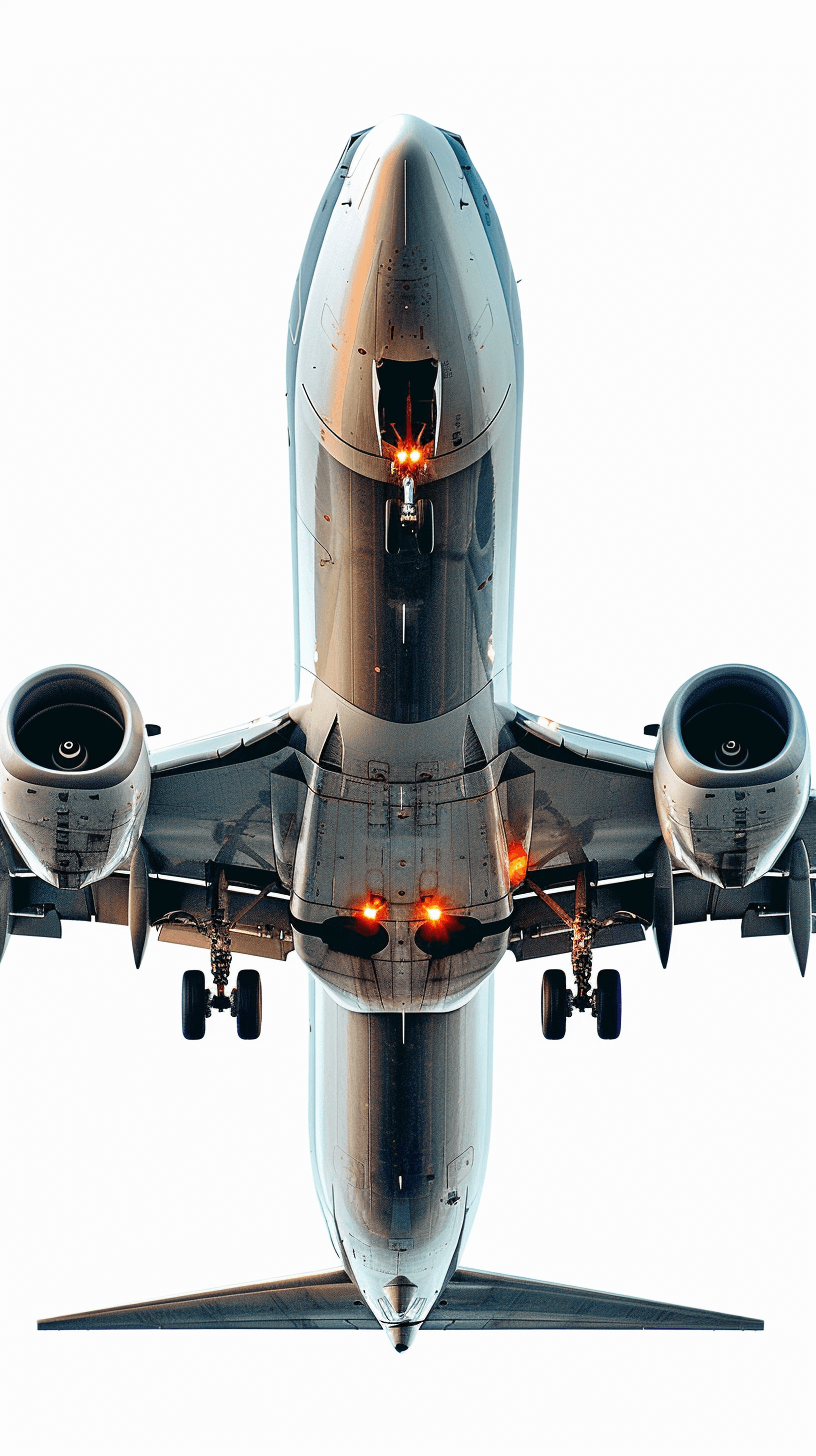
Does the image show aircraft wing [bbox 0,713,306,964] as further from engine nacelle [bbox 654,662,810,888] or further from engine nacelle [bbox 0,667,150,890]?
engine nacelle [bbox 654,662,810,888]

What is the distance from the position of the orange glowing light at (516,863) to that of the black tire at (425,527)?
393 centimetres

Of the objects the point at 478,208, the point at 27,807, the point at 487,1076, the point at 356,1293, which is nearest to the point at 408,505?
the point at 478,208

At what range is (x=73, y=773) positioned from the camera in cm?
1448

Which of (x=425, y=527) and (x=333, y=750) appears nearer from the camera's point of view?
(x=425, y=527)

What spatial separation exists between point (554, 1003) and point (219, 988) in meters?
3.54

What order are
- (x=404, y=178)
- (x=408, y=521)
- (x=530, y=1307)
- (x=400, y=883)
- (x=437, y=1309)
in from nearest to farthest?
(x=404, y=178) → (x=408, y=521) → (x=400, y=883) → (x=437, y=1309) → (x=530, y=1307)

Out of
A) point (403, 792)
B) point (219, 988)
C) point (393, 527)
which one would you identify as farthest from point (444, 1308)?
point (393, 527)

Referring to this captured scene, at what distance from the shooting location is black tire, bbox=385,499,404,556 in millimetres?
14055

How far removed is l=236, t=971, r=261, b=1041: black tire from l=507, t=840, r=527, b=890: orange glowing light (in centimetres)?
312

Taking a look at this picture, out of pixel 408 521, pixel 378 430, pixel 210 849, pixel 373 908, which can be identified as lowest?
pixel 373 908

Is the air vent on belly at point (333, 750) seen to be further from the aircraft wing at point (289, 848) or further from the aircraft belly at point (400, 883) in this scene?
the aircraft wing at point (289, 848)

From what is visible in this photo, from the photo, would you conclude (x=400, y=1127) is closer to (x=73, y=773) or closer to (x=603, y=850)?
(x=603, y=850)

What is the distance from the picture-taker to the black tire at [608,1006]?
18766 mm

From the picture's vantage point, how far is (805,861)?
1753 centimetres
